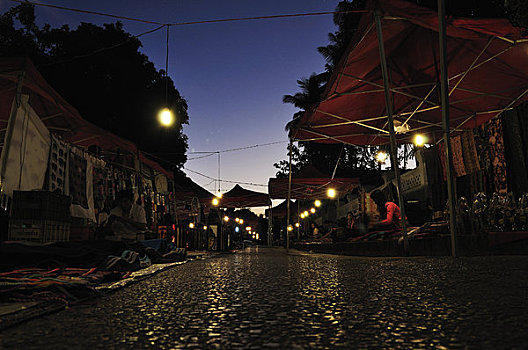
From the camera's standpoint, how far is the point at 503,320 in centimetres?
134

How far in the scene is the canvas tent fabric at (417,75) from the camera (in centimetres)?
558

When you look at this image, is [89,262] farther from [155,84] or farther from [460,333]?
[155,84]

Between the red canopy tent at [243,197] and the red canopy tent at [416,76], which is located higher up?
the red canopy tent at [416,76]

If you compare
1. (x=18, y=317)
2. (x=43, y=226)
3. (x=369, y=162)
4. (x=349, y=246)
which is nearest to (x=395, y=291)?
(x=18, y=317)

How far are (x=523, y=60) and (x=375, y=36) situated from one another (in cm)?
324

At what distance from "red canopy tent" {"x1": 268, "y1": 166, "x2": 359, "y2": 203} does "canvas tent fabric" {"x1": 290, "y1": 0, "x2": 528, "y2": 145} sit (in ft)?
19.9

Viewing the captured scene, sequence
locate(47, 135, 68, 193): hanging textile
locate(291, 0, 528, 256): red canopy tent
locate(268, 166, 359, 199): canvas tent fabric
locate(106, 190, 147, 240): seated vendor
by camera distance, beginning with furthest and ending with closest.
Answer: locate(268, 166, 359, 199): canvas tent fabric, locate(106, 190, 147, 240): seated vendor, locate(47, 135, 68, 193): hanging textile, locate(291, 0, 528, 256): red canopy tent

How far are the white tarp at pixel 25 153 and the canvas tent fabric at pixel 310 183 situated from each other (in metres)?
10.8

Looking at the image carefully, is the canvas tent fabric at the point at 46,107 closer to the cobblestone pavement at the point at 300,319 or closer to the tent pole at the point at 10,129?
the tent pole at the point at 10,129

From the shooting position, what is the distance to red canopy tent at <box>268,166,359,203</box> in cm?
1650

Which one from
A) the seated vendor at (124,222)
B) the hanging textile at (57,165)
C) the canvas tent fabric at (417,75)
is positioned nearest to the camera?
the canvas tent fabric at (417,75)

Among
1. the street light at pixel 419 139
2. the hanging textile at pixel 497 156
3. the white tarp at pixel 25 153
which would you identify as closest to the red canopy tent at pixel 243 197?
the street light at pixel 419 139

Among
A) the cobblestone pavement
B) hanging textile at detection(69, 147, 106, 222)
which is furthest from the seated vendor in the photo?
the cobblestone pavement

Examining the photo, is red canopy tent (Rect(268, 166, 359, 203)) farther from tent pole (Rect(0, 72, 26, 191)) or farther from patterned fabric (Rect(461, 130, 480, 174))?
tent pole (Rect(0, 72, 26, 191))
